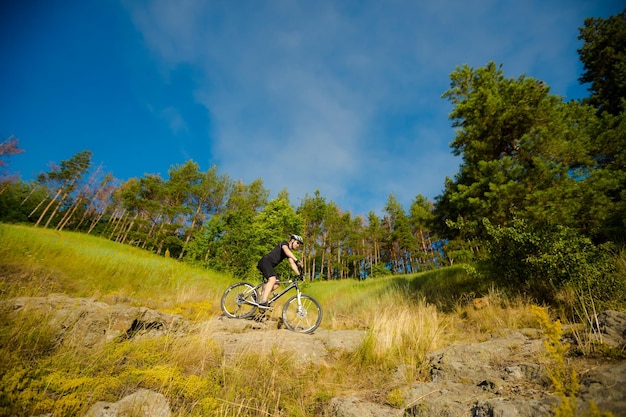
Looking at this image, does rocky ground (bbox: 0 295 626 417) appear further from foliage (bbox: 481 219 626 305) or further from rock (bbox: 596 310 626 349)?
foliage (bbox: 481 219 626 305)

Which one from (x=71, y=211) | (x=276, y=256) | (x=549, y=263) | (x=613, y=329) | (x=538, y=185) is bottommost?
(x=613, y=329)

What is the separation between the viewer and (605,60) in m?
12.0

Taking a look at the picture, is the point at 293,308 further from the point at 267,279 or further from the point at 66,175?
the point at 66,175

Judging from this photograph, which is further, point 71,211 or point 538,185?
point 71,211

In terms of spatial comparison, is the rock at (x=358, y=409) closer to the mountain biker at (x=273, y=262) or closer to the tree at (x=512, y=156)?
the mountain biker at (x=273, y=262)

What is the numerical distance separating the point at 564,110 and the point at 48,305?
15217 mm

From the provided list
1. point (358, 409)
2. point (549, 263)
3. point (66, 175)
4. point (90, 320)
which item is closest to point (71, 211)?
point (66, 175)

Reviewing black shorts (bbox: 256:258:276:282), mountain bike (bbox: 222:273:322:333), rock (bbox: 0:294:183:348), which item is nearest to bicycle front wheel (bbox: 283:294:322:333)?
mountain bike (bbox: 222:273:322:333)

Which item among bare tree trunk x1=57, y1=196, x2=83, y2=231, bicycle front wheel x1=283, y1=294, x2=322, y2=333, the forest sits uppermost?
bare tree trunk x1=57, y1=196, x2=83, y2=231

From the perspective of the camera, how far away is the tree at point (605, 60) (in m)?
11.4

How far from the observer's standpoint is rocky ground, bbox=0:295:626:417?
7.06 feet

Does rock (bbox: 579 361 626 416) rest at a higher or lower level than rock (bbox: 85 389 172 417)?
higher

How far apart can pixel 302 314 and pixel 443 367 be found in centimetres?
364

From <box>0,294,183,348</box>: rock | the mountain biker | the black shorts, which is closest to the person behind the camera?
<box>0,294,183,348</box>: rock
